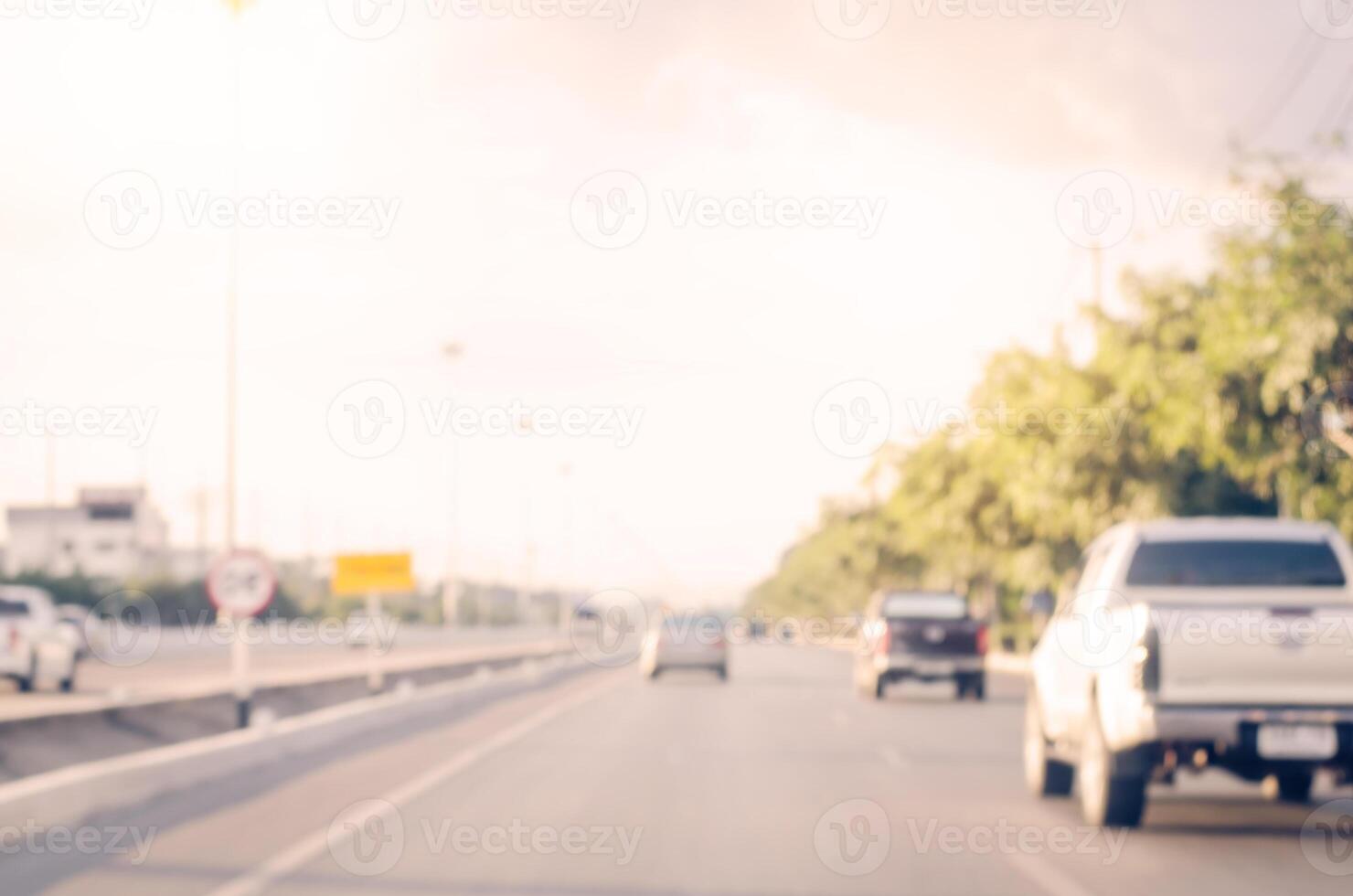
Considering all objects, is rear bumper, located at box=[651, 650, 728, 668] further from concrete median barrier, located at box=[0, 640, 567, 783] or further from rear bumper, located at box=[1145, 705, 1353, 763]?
rear bumper, located at box=[1145, 705, 1353, 763]

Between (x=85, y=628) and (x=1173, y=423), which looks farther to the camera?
(x=85, y=628)

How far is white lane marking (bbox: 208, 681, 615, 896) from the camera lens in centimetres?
1096

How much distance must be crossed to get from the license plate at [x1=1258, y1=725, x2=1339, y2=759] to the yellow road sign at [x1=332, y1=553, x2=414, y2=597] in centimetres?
2361

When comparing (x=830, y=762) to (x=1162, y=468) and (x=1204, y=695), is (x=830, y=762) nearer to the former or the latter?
(x=1204, y=695)

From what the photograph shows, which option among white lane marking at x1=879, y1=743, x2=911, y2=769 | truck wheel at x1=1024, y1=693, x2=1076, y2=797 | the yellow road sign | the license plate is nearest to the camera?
the license plate

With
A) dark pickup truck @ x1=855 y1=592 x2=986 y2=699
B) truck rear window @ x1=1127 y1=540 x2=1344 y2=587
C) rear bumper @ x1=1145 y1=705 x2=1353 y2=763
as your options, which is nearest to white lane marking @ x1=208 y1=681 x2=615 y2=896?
rear bumper @ x1=1145 y1=705 x2=1353 y2=763

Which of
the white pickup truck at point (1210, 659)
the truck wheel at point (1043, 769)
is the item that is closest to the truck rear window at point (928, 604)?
the truck wheel at point (1043, 769)

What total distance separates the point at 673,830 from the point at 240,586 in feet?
29.9

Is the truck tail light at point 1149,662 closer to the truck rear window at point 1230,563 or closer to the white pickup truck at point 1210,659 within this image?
the white pickup truck at point 1210,659

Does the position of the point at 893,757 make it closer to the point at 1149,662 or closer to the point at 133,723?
the point at 133,723

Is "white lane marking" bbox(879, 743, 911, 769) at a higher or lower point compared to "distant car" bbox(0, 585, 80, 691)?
lower

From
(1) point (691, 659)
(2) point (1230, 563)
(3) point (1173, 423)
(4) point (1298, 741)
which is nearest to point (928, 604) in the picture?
(1) point (691, 659)

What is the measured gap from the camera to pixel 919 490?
6025 cm

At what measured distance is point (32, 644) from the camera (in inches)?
1345
